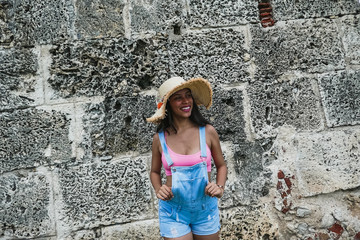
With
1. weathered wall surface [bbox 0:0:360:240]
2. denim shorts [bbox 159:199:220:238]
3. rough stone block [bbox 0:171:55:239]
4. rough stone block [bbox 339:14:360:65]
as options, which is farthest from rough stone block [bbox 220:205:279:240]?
rough stone block [bbox 339:14:360:65]

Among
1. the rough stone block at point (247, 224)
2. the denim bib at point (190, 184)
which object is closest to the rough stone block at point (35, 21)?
the denim bib at point (190, 184)

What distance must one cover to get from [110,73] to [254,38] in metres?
1.29

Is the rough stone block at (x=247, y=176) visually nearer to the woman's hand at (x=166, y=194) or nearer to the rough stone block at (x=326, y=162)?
the rough stone block at (x=326, y=162)

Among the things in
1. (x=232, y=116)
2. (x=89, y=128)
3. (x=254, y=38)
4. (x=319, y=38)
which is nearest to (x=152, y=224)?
(x=89, y=128)

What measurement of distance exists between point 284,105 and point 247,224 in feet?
3.51

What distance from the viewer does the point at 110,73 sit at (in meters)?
2.87

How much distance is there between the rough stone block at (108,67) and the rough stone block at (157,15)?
121 mm

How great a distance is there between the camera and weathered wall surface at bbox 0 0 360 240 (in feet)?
9.06

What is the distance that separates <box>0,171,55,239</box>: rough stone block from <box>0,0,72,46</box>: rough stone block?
1104 mm

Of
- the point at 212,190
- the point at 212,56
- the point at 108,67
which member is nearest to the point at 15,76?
the point at 108,67

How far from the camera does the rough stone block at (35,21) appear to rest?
2.83 metres

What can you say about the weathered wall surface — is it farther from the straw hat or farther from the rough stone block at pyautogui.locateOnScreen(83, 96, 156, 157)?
the straw hat

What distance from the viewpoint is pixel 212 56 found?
296cm

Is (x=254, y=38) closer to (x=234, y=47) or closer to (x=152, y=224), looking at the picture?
(x=234, y=47)
